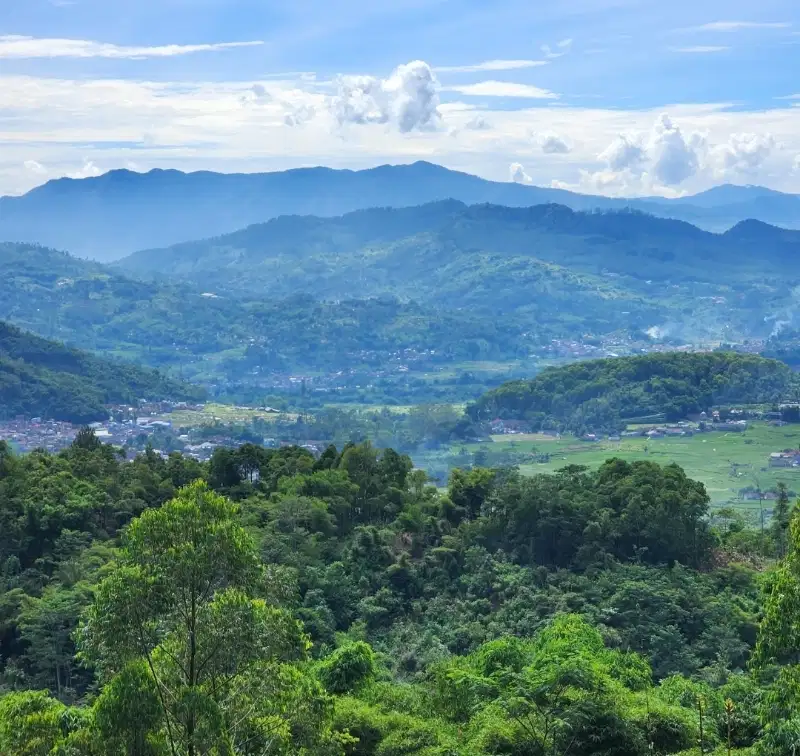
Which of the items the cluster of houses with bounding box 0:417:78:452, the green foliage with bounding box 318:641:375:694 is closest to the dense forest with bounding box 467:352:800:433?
the cluster of houses with bounding box 0:417:78:452

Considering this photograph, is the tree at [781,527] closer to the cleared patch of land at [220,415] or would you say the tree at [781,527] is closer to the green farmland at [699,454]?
the green farmland at [699,454]

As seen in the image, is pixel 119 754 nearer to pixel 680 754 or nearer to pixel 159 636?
pixel 159 636

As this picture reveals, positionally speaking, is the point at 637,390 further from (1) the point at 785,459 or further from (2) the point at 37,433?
(2) the point at 37,433

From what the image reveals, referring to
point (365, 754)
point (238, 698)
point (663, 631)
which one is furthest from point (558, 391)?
point (238, 698)

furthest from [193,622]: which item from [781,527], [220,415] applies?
[220,415]

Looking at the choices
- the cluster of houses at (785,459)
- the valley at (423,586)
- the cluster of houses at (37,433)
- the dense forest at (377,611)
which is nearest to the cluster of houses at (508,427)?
the valley at (423,586)

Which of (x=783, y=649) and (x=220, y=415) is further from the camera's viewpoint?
(x=220, y=415)
